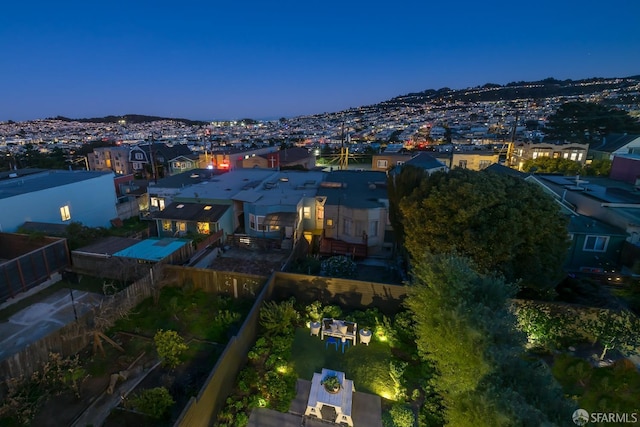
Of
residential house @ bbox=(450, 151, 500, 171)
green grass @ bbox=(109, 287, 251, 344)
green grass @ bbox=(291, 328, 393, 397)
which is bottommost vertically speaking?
green grass @ bbox=(291, 328, 393, 397)

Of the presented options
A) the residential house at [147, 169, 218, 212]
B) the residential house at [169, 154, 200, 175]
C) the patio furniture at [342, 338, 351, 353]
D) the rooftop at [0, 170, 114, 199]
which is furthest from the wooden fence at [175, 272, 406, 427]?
the residential house at [169, 154, 200, 175]

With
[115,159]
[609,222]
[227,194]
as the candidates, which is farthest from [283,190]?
[115,159]

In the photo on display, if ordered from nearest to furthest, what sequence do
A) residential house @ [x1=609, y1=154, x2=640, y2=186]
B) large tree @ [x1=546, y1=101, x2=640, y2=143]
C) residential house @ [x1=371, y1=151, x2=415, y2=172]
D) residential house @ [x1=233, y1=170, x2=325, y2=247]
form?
residential house @ [x1=233, y1=170, x2=325, y2=247]
residential house @ [x1=609, y1=154, x2=640, y2=186]
residential house @ [x1=371, y1=151, x2=415, y2=172]
large tree @ [x1=546, y1=101, x2=640, y2=143]

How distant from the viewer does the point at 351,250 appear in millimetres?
20047

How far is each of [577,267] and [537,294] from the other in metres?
7.11

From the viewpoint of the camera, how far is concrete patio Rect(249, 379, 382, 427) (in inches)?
319

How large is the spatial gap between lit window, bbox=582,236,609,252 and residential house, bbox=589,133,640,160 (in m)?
28.2

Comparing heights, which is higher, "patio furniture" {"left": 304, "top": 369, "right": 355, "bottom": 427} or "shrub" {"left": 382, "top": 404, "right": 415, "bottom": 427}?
"patio furniture" {"left": 304, "top": 369, "right": 355, "bottom": 427}

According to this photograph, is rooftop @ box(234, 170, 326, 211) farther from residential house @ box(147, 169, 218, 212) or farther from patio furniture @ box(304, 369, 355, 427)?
patio furniture @ box(304, 369, 355, 427)

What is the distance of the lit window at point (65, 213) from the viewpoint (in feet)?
68.4

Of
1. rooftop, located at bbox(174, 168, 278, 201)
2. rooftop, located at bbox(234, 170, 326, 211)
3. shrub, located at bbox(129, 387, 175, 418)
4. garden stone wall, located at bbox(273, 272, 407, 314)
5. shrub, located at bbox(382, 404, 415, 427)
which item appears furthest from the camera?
rooftop, located at bbox(174, 168, 278, 201)

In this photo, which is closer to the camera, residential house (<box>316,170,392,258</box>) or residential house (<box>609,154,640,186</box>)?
residential house (<box>316,170,392,258</box>)

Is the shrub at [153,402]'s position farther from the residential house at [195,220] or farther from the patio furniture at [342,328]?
the residential house at [195,220]

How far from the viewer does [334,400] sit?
320 inches
